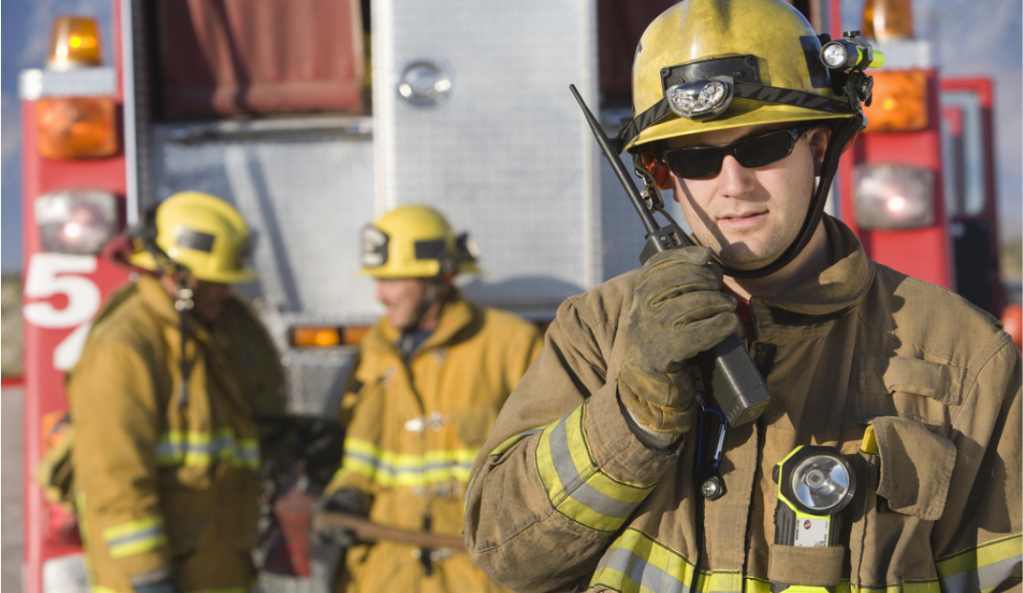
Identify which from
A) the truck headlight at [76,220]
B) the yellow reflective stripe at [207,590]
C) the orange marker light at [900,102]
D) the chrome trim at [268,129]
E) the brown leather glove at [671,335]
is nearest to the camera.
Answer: the brown leather glove at [671,335]

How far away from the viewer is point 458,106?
404 centimetres

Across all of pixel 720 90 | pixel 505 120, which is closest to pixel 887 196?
pixel 505 120

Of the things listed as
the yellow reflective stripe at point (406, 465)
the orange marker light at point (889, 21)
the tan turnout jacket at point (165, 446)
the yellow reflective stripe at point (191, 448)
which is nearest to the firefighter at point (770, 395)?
the yellow reflective stripe at point (406, 465)

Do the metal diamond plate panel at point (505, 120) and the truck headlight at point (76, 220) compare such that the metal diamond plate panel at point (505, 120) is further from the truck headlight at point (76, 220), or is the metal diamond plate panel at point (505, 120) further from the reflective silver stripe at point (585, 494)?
the reflective silver stripe at point (585, 494)

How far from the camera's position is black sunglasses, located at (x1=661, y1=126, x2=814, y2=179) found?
203 centimetres

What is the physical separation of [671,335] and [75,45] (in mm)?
2981

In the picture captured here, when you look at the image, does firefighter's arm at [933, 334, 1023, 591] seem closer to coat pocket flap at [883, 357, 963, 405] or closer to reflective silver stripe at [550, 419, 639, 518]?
coat pocket flap at [883, 357, 963, 405]

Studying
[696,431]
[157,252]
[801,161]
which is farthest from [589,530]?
[157,252]

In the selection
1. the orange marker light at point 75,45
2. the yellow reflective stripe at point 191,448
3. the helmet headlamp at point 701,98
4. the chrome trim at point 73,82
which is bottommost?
the yellow reflective stripe at point 191,448

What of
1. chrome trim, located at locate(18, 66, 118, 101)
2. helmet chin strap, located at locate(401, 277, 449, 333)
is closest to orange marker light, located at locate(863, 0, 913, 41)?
helmet chin strap, located at locate(401, 277, 449, 333)

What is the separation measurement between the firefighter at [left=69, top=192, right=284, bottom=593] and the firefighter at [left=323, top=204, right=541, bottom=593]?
0.29m

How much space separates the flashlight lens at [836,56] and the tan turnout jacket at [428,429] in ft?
6.72

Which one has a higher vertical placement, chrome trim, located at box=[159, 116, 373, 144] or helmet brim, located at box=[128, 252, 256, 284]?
chrome trim, located at box=[159, 116, 373, 144]

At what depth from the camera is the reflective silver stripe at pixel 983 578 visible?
198 cm
